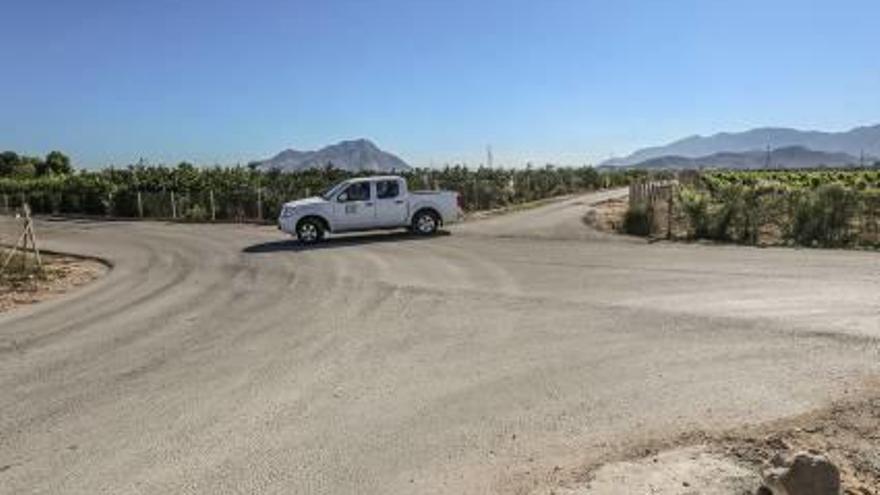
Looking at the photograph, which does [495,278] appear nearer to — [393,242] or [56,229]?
[393,242]

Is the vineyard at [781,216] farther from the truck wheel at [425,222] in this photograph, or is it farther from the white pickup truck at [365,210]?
the white pickup truck at [365,210]

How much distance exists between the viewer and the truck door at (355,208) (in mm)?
27859

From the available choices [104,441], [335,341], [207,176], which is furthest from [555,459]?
[207,176]

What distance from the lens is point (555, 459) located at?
288 inches

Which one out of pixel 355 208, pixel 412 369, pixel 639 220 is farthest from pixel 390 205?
pixel 412 369

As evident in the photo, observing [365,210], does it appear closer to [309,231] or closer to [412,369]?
[309,231]

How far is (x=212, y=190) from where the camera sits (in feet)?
143

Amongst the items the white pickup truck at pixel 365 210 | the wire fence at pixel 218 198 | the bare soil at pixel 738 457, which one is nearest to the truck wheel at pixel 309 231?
the white pickup truck at pixel 365 210

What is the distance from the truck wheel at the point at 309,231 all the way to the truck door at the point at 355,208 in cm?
53

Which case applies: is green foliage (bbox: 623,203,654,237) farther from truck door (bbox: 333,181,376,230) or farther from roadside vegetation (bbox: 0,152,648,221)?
roadside vegetation (bbox: 0,152,648,221)

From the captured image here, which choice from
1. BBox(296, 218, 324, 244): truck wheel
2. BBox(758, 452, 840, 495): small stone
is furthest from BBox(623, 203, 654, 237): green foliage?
BBox(758, 452, 840, 495): small stone

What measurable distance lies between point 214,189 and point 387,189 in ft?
59.5

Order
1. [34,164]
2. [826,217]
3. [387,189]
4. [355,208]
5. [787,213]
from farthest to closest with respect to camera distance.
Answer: [34,164], [387,189], [355,208], [787,213], [826,217]

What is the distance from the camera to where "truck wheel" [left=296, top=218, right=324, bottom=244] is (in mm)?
27688
